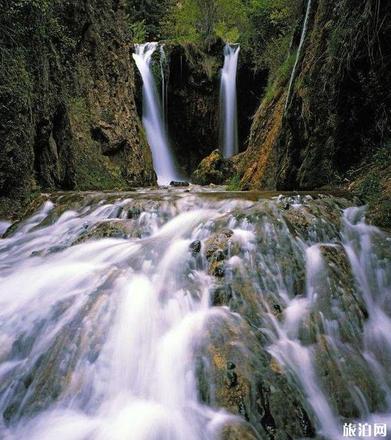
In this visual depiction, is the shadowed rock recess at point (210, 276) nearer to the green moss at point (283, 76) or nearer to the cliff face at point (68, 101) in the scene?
the cliff face at point (68, 101)

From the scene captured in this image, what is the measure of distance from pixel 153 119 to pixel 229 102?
418cm

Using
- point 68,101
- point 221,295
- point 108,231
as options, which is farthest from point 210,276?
point 68,101

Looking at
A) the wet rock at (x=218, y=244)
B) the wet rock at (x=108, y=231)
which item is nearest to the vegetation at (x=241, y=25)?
the wet rock at (x=108, y=231)

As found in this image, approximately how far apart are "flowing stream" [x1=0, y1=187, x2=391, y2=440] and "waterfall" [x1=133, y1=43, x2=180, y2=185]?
44.6 feet

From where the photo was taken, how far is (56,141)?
31.4 feet

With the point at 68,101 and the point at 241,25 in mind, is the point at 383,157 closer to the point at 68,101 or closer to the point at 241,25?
the point at 68,101

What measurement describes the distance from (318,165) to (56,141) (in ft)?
20.2

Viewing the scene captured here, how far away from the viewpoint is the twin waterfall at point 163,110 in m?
18.4

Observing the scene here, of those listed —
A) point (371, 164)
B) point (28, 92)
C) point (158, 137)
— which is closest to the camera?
point (371, 164)

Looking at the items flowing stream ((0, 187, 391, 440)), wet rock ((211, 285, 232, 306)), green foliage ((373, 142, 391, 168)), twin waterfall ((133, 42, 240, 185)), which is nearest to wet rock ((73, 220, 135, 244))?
flowing stream ((0, 187, 391, 440))

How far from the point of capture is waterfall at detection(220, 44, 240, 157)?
20016mm

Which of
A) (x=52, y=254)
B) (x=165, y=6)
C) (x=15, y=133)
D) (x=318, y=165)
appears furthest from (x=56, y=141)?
(x=165, y=6)

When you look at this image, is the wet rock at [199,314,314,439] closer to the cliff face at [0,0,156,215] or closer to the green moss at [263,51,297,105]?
the cliff face at [0,0,156,215]

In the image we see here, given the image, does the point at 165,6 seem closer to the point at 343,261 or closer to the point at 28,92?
the point at 28,92
